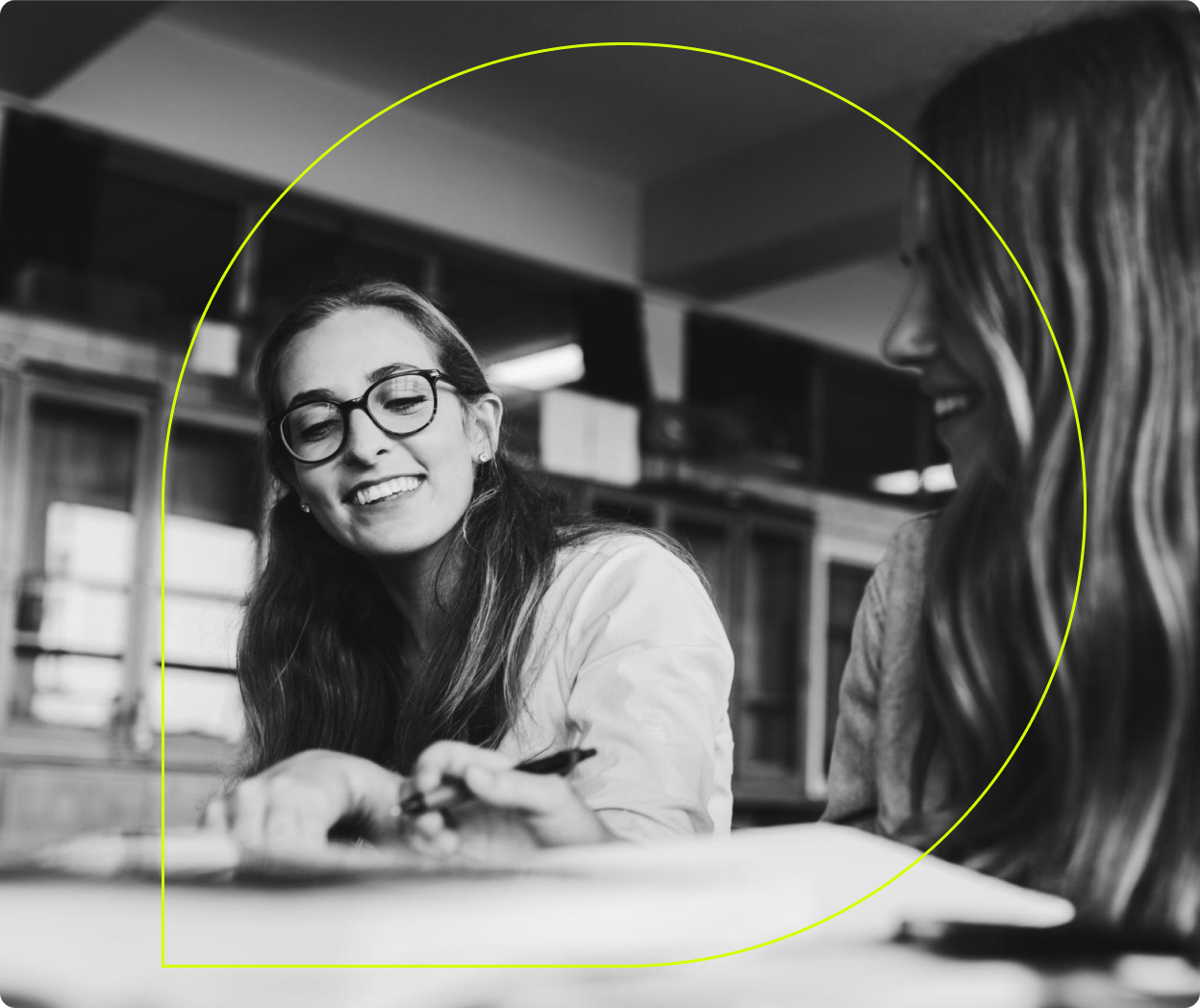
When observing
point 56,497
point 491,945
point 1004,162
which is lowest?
point 491,945

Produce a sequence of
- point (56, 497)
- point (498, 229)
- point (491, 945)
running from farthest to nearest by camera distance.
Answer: point (56, 497)
point (498, 229)
point (491, 945)

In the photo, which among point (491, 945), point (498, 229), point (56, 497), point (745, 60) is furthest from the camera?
point (56, 497)

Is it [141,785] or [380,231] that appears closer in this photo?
[141,785]

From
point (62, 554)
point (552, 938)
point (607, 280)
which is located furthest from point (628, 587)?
point (62, 554)

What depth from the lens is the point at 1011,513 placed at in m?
0.20

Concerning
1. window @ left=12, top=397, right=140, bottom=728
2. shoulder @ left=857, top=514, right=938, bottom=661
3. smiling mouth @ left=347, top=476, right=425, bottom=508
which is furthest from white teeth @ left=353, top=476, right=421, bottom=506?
window @ left=12, top=397, right=140, bottom=728

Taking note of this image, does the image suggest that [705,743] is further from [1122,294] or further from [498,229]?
[498,229]

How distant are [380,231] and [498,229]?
0.42 ft

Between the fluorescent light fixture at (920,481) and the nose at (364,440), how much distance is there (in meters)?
0.10

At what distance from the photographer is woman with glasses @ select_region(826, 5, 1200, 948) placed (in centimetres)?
19

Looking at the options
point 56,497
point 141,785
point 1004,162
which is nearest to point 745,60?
point 1004,162

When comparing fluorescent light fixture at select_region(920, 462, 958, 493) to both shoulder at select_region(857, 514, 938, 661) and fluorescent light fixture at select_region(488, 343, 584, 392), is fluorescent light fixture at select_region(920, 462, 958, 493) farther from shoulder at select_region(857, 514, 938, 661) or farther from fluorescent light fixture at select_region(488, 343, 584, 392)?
fluorescent light fixture at select_region(488, 343, 584, 392)

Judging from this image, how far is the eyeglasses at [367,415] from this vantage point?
9.8 inches

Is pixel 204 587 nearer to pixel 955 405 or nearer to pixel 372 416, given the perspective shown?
pixel 372 416
